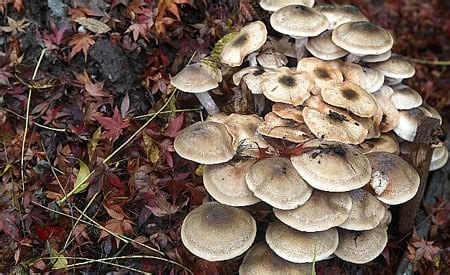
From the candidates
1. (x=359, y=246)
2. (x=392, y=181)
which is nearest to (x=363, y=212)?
(x=359, y=246)

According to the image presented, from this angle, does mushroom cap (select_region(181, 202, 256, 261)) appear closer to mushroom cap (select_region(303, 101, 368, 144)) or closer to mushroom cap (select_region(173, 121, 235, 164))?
mushroom cap (select_region(173, 121, 235, 164))

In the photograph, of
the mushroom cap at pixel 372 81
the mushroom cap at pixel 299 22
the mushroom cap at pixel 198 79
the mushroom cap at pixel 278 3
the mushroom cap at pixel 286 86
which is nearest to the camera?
the mushroom cap at pixel 286 86

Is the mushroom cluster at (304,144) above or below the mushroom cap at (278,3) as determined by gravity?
below

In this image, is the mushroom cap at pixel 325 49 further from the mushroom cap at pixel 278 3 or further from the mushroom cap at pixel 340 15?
the mushroom cap at pixel 278 3

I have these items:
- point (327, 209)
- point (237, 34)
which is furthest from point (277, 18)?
point (327, 209)

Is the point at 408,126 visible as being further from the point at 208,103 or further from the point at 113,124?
the point at 113,124

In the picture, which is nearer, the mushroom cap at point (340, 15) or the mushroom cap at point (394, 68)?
the mushroom cap at point (394, 68)

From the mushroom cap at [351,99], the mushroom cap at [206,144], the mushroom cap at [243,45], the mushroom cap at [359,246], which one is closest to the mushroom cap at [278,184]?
the mushroom cap at [206,144]

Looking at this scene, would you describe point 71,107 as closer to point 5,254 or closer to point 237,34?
point 5,254
